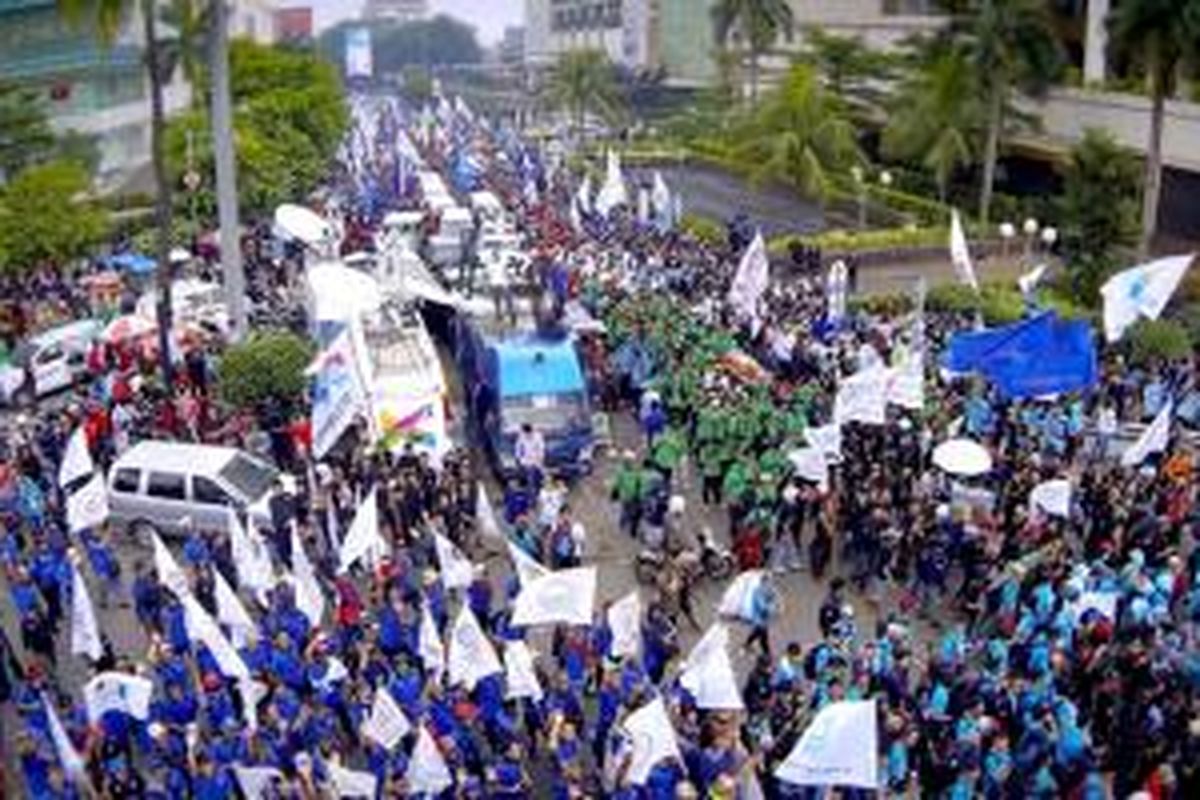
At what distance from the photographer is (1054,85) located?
4359cm

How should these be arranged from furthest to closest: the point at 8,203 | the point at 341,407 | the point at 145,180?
1. the point at 145,180
2. the point at 8,203
3. the point at 341,407

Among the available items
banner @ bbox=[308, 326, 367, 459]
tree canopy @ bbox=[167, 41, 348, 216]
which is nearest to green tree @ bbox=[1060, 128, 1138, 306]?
banner @ bbox=[308, 326, 367, 459]

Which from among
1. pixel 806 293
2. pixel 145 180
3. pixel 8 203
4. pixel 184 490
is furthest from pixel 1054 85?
pixel 145 180

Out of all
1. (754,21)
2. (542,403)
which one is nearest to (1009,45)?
(754,21)

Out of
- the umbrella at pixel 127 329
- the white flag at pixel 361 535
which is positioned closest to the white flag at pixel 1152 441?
the white flag at pixel 361 535

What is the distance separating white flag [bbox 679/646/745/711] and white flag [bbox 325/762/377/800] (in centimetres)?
301

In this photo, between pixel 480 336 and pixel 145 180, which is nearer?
pixel 480 336

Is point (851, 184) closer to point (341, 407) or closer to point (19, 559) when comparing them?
point (341, 407)

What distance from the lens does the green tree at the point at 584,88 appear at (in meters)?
72.5

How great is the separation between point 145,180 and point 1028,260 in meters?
41.5

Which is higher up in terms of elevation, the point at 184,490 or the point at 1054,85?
the point at 1054,85

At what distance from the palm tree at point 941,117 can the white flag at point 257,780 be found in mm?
33645

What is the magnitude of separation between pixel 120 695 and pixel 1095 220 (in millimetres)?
26036

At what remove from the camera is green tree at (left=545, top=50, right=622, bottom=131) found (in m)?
72.5
